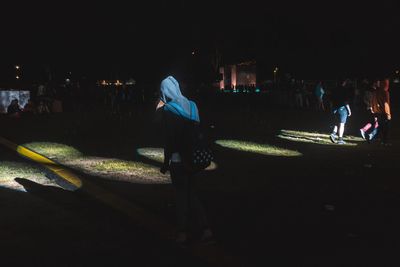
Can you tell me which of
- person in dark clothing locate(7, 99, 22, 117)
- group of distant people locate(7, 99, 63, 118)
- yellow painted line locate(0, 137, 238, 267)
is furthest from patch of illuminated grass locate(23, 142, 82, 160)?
group of distant people locate(7, 99, 63, 118)

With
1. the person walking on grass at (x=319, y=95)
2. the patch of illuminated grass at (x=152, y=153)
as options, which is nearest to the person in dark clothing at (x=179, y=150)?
the patch of illuminated grass at (x=152, y=153)

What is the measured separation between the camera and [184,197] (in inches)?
214

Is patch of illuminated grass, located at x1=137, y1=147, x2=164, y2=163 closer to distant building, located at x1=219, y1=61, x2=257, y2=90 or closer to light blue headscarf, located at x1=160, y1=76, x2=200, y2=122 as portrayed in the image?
light blue headscarf, located at x1=160, y1=76, x2=200, y2=122

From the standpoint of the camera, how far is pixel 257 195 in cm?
770

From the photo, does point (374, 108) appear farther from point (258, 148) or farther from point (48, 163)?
point (48, 163)

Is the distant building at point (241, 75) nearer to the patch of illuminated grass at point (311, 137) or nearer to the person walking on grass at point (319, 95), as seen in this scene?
the person walking on grass at point (319, 95)

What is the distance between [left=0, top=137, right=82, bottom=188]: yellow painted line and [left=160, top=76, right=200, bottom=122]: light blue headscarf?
3.47m

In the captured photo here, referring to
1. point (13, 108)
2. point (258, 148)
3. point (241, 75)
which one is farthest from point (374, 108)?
point (241, 75)

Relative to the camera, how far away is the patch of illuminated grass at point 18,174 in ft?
27.7

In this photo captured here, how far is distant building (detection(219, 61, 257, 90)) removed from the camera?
73.2m

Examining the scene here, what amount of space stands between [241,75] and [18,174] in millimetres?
67752

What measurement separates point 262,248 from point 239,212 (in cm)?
141

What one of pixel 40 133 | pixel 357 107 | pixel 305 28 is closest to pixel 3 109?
pixel 40 133

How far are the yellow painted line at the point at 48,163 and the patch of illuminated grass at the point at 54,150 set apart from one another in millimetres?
252
